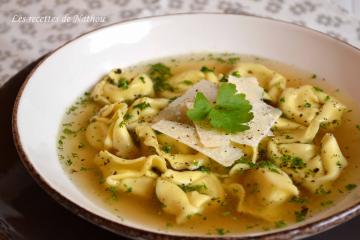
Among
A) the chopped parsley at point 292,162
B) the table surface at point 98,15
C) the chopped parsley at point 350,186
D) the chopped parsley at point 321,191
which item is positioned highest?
the chopped parsley at point 350,186

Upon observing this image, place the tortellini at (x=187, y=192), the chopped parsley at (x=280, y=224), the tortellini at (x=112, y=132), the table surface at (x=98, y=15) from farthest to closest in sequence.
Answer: the table surface at (x=98, y=15), the tortellini at (x=112, y=132), the tortellini at (x=187, y=192), the chopped parsley at (x=280, y=224)

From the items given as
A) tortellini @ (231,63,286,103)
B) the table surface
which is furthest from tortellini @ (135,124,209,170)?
the table surface

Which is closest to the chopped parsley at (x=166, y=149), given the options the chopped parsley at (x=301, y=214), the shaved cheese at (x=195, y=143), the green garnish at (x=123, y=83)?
the shaved cheese at (x=195, y=143)

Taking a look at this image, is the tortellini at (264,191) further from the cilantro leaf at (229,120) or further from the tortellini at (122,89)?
the tortellini at (122,89)

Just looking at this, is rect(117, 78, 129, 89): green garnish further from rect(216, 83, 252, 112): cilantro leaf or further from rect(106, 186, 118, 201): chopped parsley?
rect(106, 186, 118, 201): chopped parsley

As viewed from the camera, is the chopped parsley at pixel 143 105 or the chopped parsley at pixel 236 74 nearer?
the chopped parsley at pixel 143 105

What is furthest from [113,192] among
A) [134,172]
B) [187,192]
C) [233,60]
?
[233,60]

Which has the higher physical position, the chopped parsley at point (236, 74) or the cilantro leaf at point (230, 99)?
the cilantro leaf at point (230, 99)
